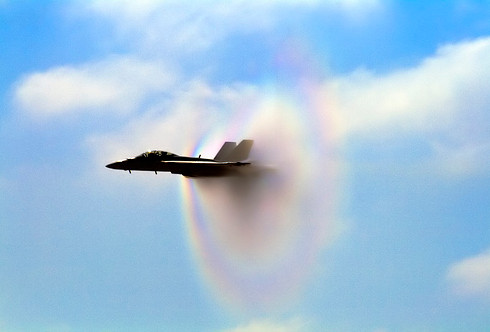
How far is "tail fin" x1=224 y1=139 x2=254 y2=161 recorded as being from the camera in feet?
501

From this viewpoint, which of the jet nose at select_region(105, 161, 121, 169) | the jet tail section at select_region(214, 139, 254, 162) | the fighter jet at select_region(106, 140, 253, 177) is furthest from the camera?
the jet tail section at select_region(214, 139, 254, 162)

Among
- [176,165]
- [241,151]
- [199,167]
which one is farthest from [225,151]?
[176,165]

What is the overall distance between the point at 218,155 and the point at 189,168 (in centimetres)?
1495

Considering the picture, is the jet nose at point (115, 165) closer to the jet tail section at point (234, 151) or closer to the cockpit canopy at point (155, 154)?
the cockpit canopy at point (155, 154)

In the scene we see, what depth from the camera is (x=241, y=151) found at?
153375 millimetres

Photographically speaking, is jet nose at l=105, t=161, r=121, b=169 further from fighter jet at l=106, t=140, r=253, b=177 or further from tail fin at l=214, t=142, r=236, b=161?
tail fin at l=214, t=142, r=236, b=161

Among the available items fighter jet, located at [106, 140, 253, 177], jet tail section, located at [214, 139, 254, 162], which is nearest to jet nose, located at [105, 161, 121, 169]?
fighter jet, located at [106, 140, 253, 177]

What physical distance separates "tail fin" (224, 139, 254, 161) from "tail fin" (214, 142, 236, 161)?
22.7 inches

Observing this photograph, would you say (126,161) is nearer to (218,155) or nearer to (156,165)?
(156,165)

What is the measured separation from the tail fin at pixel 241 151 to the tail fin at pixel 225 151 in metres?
0.58

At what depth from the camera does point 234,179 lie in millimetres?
143375

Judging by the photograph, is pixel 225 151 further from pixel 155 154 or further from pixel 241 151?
pixel 155 154

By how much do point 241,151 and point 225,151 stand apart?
11.3ft

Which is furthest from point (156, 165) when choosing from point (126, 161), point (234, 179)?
point (234, 179)
